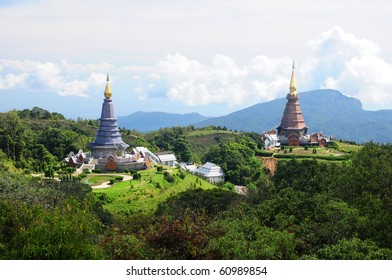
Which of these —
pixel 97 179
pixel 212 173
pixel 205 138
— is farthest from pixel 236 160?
pixel 205 138

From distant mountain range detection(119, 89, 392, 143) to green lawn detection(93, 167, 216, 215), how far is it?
68483 mm

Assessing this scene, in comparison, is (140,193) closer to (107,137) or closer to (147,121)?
(107,137)

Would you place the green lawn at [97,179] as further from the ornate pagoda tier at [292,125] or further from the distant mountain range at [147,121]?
the distant mountain range at [147,121]

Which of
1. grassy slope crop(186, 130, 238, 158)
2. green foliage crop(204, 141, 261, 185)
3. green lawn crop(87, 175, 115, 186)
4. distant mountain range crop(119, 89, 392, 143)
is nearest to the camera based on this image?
green lawn crop(87, 175, 115, 186)

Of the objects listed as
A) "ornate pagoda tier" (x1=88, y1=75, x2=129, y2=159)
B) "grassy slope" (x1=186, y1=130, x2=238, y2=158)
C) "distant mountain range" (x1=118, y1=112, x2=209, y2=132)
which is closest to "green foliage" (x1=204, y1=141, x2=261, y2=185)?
"ornate pagoda tier" (x1=88, y1=75, x2=129, y2=159)

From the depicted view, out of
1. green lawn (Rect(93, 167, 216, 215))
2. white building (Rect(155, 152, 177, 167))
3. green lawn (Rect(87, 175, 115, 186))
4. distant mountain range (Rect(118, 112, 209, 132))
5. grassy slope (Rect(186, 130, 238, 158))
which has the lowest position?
green lawn (Rect(93, 167, 216, 215))

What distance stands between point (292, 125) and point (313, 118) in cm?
7670

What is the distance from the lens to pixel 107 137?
36188mm

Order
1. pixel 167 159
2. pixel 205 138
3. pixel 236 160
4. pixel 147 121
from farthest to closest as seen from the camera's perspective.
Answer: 1. pixel 147 121
2. pixel 205 138
3. pixel 167 159
4. pixel 236 160

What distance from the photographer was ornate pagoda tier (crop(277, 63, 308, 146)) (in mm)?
46438

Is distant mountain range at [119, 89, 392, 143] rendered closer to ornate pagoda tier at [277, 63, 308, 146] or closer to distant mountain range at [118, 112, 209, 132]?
distant mountain range at [118, 112, 209, 132]

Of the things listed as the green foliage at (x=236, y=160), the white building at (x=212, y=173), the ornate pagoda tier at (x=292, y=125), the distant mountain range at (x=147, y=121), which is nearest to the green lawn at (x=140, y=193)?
the white building at (x=212, y=173)

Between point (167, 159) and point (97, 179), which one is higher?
point (167, 159)

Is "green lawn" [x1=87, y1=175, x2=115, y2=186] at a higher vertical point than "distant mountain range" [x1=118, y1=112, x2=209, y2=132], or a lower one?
lower
